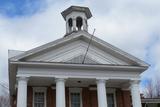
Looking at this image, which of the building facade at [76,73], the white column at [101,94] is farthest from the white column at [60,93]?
the white column at [101,94]

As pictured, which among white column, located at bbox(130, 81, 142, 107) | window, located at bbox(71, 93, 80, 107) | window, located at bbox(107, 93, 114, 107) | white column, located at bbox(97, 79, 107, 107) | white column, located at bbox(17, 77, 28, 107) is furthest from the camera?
window, located at bbox(107, 93, 114, 107)

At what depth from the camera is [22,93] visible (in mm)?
21234

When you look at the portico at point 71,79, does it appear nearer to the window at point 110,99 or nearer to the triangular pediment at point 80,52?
the triangular pediment at point 80,52

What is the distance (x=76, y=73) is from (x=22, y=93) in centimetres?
419

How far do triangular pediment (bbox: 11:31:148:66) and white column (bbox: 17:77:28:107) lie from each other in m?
1.68

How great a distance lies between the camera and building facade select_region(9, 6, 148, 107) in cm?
2209

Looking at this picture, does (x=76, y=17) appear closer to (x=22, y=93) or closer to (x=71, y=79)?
(x=71, y=79)

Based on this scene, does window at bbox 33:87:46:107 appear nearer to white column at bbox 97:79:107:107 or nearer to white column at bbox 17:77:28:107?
white column at bbox 17:77:28:107

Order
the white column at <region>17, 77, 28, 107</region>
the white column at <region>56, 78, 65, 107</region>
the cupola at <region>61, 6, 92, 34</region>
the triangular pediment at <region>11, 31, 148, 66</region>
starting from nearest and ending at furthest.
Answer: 1. the white column at <region>17, 77, 28, 107</region>
2. the white column at <region>56, 78, 65, 107</region>
3. the triangular pediment at <region>11, 31, 148, 66</region>
4. the cupola at <region>61, 6, 92, 34</region>

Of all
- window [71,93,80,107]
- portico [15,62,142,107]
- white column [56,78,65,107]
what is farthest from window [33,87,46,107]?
white column [56,78,65,107]

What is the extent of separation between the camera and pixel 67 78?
890 inches

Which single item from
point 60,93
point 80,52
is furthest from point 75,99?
point 80,52

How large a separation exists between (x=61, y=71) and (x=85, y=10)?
8081 mm

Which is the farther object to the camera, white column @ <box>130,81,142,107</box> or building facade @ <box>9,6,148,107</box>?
white column @ <box>130,81,142,107</box>
